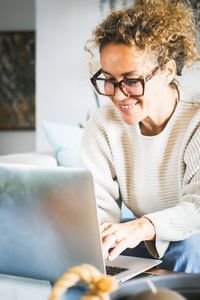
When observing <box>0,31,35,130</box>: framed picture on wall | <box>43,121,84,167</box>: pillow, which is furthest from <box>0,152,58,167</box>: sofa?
<box>0,31,35,130</box>: framed picture on wall

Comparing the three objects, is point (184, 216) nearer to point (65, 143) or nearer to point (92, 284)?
point (92, 284)

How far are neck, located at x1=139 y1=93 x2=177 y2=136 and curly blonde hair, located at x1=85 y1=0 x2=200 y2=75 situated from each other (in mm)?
111

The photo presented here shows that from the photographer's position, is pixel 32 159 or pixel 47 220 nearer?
pixel 47 220

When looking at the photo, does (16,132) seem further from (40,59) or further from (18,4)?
(40,59)

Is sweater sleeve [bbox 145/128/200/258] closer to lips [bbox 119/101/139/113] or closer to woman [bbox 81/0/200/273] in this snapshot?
woman [bbox 81/0/200/273]

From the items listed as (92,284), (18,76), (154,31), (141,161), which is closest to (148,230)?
(141,161)

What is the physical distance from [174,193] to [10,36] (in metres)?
5.29

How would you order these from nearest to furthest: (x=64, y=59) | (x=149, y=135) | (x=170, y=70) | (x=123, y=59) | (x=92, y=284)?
1. (x=92, y=284)
2. (x=123, y=59)
3. (x=170, y=70)
4. (x=149, y=135)
5. (x=64, y=59)

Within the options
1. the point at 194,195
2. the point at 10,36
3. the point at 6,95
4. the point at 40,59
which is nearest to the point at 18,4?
the point at 10,36

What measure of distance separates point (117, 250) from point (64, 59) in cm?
321

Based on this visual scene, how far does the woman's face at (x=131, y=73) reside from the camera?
1.26 meters

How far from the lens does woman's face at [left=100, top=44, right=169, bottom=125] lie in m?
1.26

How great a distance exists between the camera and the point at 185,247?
4.05 ft

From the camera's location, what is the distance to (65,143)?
245 cm
